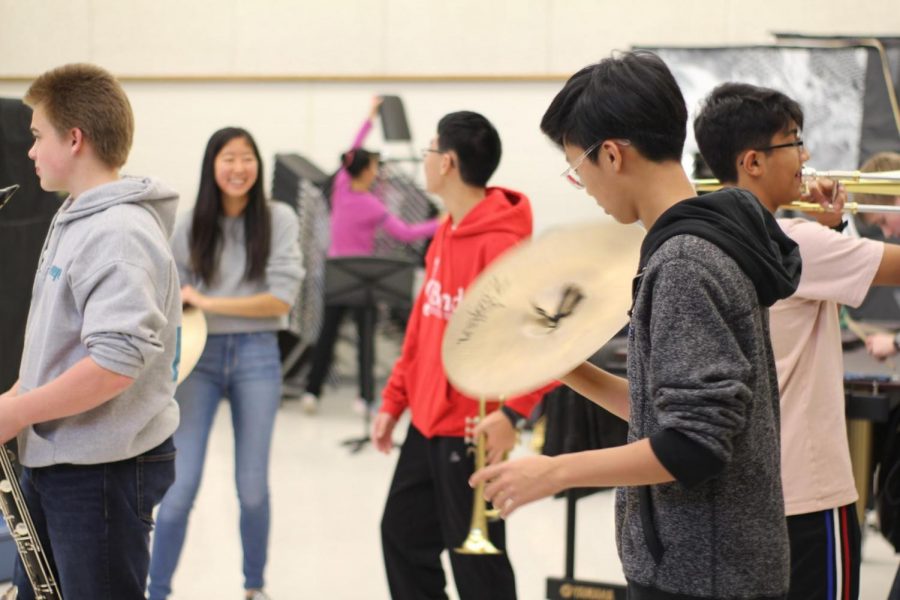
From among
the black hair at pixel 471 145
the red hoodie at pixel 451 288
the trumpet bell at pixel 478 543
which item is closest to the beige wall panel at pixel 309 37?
the black hair at pixel 471 145

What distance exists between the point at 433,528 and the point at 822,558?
115 centimetres

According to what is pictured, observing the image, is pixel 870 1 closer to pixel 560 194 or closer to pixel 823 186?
pixel 560 194

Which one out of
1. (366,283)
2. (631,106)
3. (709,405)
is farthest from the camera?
(366,283)

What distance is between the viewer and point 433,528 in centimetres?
307

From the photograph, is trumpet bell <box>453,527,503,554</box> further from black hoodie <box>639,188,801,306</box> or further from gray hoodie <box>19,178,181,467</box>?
black hoodie <box>639,188,801,306</box>

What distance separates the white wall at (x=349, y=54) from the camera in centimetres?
832

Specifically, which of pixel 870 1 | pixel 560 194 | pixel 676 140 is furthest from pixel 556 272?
pixel 870 1

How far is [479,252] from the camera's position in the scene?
3012mm

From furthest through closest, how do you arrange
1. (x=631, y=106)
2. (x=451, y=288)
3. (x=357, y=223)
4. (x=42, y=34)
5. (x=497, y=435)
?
(x=42, y=34)
(x=357, y=223)
(x=451, y=288)
(x=497, y=435)
(x=631, y=106)

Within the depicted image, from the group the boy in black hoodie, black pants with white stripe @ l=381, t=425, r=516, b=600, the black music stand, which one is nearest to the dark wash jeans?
black pants with white stripe @ l=381, t=425, r=516, b=600

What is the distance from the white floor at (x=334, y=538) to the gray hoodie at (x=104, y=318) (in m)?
1.90

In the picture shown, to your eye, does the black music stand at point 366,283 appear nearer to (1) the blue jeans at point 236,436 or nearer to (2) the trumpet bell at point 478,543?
(1) the blue jeans at point 236,436

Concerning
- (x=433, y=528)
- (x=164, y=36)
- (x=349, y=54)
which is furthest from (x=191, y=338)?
(x=164, y=36)

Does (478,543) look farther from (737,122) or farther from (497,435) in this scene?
(737,122)
